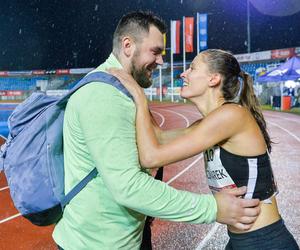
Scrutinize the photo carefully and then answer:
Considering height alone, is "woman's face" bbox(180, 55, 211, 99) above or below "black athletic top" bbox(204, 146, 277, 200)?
above

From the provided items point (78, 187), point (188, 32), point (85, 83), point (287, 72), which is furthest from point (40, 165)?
point (188, 32)

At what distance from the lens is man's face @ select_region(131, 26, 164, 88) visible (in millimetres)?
1981

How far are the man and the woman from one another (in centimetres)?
19

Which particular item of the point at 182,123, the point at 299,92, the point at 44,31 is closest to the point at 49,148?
the point at 182,123

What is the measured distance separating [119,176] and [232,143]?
2.57 feet

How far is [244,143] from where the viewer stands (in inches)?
85.2

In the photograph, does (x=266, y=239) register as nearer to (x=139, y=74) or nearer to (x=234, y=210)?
(x=234, y=210)

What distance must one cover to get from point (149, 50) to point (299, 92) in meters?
A: 27.0

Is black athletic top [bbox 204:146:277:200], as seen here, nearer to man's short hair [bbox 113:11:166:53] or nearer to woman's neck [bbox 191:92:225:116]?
woman's neck [bbox 191:92:225:116]

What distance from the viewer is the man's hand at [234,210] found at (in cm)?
176

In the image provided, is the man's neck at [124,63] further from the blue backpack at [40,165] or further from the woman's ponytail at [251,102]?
the woman's ponytail at [251,102]

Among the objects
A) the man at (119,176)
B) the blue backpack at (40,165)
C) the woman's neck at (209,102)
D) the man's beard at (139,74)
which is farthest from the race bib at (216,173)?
the blue backpack at (40,165)

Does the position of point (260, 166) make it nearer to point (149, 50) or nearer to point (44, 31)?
point (149, 50)

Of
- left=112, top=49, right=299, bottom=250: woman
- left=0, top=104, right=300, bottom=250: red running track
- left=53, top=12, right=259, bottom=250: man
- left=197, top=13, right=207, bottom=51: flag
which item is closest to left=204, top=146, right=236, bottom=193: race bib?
left=112, top=49, right=299, bottom=250: woman
